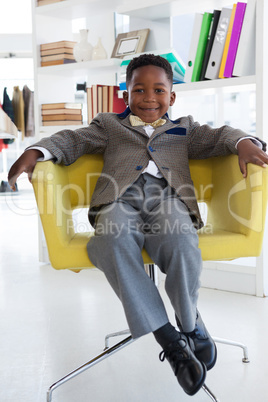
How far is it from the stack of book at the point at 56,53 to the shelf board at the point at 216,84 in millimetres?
815

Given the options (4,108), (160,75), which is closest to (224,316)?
(160,75)

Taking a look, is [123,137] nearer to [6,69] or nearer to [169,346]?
[169,346]

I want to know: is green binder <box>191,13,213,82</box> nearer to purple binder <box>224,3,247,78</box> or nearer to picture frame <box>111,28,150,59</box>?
purple binder <box>224,3,247,78</box>

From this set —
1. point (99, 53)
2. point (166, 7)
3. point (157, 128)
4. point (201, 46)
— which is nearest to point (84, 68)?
point (99, 53)

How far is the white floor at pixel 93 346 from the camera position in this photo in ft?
4.49

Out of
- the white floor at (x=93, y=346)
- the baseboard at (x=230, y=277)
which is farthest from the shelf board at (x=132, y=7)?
the white floor at (x=93, y=346)

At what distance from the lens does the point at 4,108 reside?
494 centimetres

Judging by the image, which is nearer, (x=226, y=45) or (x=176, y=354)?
(x=176, y=354)

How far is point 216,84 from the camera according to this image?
85.3 inches

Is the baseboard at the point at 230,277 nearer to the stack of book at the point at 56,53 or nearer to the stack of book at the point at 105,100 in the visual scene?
the stack of book at the point at 105,100

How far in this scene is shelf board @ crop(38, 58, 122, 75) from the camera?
2.53 m

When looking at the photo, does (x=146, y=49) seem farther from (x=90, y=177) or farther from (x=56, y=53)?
(x=90, y=177)

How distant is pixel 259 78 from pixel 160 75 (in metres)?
0.63

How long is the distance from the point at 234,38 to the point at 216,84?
0.21 meters
